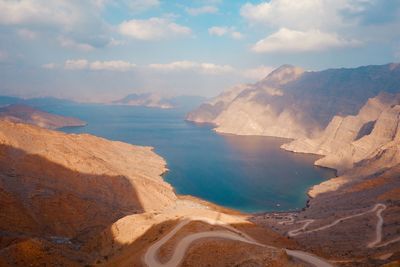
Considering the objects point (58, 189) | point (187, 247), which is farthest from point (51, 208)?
point (187, 247)

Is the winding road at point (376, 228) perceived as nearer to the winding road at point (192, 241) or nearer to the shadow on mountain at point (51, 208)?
the winding road at point (192, 241)

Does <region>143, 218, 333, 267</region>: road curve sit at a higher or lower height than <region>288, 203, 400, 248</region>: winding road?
higher

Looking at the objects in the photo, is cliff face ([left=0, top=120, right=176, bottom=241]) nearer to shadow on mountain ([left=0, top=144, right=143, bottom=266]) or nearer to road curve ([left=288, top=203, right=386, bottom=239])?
shadow on mountain ([left=0, top=144, right=143, bottom=266])

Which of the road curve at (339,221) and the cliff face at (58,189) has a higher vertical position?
the cliff face at (58,189)

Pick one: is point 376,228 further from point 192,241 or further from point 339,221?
point 192,241

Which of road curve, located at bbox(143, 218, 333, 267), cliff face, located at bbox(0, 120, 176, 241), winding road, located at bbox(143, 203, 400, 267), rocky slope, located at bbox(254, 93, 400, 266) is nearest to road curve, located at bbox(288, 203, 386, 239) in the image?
rocky slope, located at bbox(254, 93, 400, 266)

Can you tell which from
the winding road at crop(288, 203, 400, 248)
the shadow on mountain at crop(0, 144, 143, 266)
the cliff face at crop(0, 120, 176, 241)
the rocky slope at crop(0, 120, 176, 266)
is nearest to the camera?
the shadow on mountain at crop(0, 144, 143, 266)

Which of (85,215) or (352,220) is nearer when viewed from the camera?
(85,215)

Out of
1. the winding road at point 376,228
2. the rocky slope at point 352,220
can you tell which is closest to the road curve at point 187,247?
the rocky slope at point 352,220
